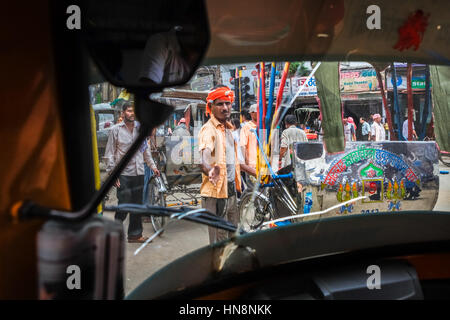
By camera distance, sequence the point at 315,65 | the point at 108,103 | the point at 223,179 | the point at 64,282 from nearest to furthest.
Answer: the point at 64,282 → the point at 108,103 → the point at 223,179 → the point at 315,65

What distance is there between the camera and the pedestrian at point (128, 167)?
0.91 metres

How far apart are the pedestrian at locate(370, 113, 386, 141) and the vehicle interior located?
237 mm

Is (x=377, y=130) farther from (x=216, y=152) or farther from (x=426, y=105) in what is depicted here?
(x=216, y=152)

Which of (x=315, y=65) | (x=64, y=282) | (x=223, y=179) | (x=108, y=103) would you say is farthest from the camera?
(x=315, y=65)

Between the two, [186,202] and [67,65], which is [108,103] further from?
[186,202]

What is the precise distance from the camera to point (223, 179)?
1107 millimetres

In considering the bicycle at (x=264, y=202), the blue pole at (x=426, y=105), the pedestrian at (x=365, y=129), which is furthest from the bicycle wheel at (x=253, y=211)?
the blue pole at (x=426, y=105)

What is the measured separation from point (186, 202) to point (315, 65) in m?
0.59

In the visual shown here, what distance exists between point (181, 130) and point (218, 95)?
15 centimetres

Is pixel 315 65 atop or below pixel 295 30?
below

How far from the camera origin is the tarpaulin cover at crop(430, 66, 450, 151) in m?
1.40

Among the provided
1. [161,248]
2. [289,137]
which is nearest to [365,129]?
[289,137]

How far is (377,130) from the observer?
49.7 inches
